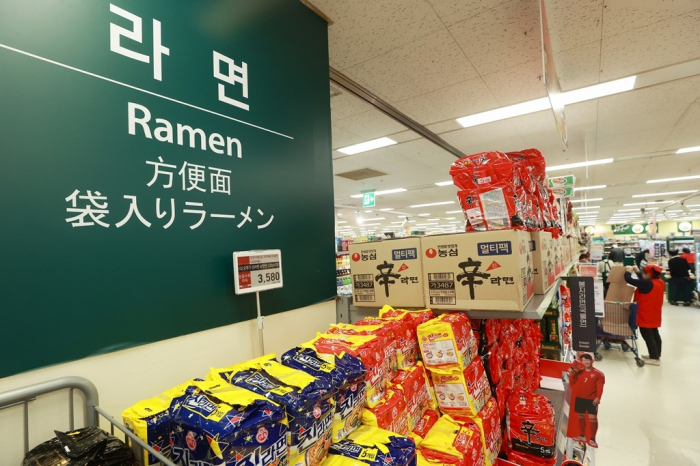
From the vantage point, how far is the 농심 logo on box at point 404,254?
182 cm

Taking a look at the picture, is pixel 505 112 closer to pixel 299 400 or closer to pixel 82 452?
pixel 299 400

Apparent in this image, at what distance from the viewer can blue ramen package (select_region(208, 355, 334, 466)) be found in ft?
2.85

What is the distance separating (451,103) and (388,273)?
274 cm

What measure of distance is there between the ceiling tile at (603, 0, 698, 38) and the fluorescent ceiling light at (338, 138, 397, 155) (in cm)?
292

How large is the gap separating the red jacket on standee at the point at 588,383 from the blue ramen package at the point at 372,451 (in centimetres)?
126

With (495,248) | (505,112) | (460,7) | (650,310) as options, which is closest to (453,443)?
(495,248)

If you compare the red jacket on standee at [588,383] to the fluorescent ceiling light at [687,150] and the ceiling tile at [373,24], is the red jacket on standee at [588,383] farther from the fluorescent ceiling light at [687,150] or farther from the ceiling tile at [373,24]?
the fluorescent ceiling light at [687,150]

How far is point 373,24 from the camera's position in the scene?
2.41 meters

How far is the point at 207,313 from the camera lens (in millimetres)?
1400

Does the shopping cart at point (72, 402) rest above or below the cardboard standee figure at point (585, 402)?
above

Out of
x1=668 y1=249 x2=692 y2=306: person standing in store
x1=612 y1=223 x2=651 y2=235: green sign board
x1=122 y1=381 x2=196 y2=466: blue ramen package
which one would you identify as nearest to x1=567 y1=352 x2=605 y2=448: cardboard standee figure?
x1=122 y1=381 x2=196 y2=466: blue ramen package

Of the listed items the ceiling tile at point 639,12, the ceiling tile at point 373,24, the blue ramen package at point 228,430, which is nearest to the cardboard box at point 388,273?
the blue ramen package at point 228,430

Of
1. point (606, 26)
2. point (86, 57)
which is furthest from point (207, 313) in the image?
point (606, 26)

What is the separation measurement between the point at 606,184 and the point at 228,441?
12171mm
